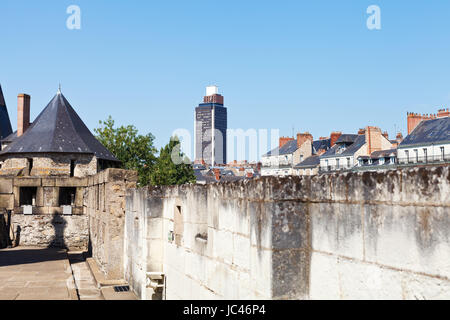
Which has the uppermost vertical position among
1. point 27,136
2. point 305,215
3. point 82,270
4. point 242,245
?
point 27,136

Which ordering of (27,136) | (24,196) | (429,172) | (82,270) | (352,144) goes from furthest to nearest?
(352,144), (27,136), (24,196), (82,270), (429,172)

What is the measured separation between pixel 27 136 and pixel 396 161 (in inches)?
1241

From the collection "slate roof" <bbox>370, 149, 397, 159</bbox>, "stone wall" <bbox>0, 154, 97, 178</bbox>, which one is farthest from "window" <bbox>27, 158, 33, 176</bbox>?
"slate roof" <bbox>370, 149, 397, 159</bbox>

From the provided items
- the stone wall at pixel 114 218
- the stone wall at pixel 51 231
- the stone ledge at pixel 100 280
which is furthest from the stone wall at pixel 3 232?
the stone wall at pixel 114 218

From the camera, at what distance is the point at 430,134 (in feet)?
142

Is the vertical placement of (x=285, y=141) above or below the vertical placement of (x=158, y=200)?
above

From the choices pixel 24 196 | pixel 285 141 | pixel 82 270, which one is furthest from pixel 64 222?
pixel 285 141

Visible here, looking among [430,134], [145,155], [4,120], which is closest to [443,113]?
[430,134]

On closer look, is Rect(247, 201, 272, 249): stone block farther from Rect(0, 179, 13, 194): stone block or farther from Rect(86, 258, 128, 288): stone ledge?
Rect(0, 179, 13, 194): stone block

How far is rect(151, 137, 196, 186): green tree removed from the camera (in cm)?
5238

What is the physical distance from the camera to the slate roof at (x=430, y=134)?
137 ft

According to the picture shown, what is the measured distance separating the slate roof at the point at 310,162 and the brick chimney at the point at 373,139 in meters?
10.1

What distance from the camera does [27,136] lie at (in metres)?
31.4
